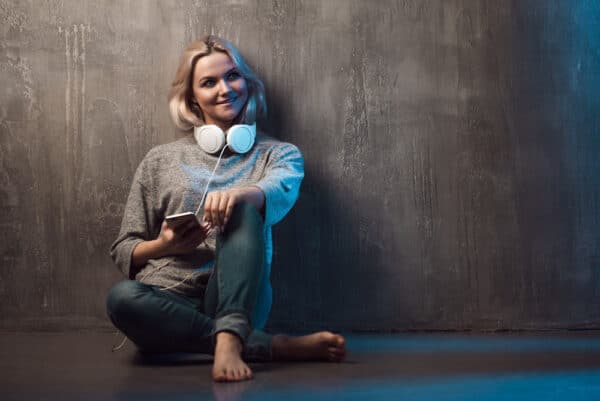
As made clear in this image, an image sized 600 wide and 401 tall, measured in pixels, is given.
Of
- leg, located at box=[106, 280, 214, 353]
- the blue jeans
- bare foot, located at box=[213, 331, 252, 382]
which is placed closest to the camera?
bare foot, located at box=[213, 331, 252, 382]

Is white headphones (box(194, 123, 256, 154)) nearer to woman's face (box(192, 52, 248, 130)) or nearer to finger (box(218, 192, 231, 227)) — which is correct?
woman's face (box(192, 52, 248, 130))

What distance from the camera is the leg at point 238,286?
1.48m

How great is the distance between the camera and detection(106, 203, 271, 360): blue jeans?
1562 mm

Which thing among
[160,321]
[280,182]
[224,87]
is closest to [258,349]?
[160,321]

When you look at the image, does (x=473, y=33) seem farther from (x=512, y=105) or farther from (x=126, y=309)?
(x=126, y=309)

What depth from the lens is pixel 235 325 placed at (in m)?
1.52

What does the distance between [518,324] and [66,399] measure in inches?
62.3

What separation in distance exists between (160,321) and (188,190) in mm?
481

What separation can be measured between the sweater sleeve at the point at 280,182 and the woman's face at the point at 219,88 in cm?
20

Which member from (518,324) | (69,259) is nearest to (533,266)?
(518,324)

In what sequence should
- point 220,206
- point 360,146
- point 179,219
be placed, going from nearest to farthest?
point 220,206 → point 179,219 → point 360,146

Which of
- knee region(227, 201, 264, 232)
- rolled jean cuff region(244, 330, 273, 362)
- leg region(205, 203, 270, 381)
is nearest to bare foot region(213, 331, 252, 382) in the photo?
leg region(205, 203, 270, 381)

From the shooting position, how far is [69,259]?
233 cm

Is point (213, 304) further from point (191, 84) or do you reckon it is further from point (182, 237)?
point (191, 84)
